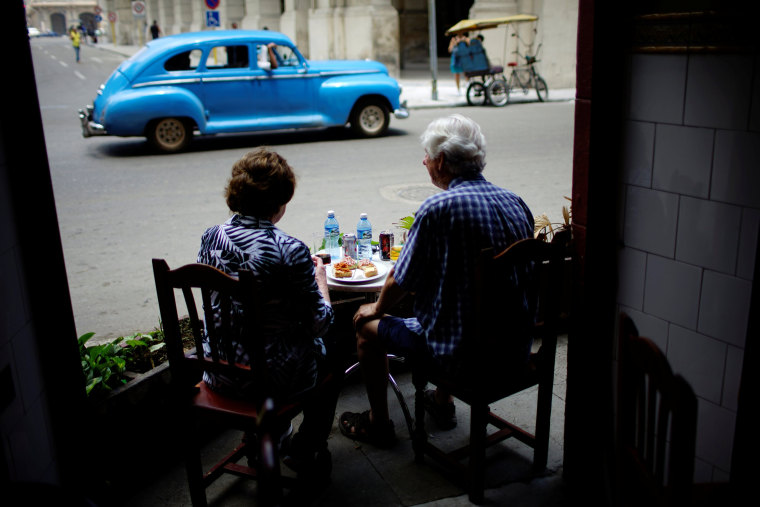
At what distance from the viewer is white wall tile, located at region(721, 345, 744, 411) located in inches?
94.7

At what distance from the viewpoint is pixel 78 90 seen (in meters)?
20.8

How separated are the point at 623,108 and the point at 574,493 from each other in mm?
1696

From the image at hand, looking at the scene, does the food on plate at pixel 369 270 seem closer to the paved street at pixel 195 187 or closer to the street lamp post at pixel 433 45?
the paved street at pixel 195 187

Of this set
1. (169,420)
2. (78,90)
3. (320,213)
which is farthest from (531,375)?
(78,90)

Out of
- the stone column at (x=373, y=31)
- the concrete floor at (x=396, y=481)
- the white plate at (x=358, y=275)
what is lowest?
the concrete floor at (x=396, y=481)

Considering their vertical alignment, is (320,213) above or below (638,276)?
below

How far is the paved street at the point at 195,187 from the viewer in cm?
604

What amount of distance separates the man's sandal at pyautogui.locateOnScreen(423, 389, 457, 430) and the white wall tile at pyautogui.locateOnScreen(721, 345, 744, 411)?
150cm

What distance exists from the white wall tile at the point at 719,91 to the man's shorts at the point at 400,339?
1429 mm

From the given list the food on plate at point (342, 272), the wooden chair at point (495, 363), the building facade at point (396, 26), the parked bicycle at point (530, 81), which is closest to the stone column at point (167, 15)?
the building facade at point (396, 26)

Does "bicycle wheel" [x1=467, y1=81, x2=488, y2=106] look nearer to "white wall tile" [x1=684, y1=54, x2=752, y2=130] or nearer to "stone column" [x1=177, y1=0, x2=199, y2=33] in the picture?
"white wall tile" [x1=684, y1=54, x2=752, y2=130]

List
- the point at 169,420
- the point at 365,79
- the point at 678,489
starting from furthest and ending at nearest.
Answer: the point at 365,79, the point at 169,420, the point at 678,489

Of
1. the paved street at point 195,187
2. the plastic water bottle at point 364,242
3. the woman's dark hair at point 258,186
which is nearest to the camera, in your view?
the woman's dark hair at point 258,186

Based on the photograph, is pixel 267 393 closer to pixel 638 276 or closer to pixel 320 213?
pixel 638 276
